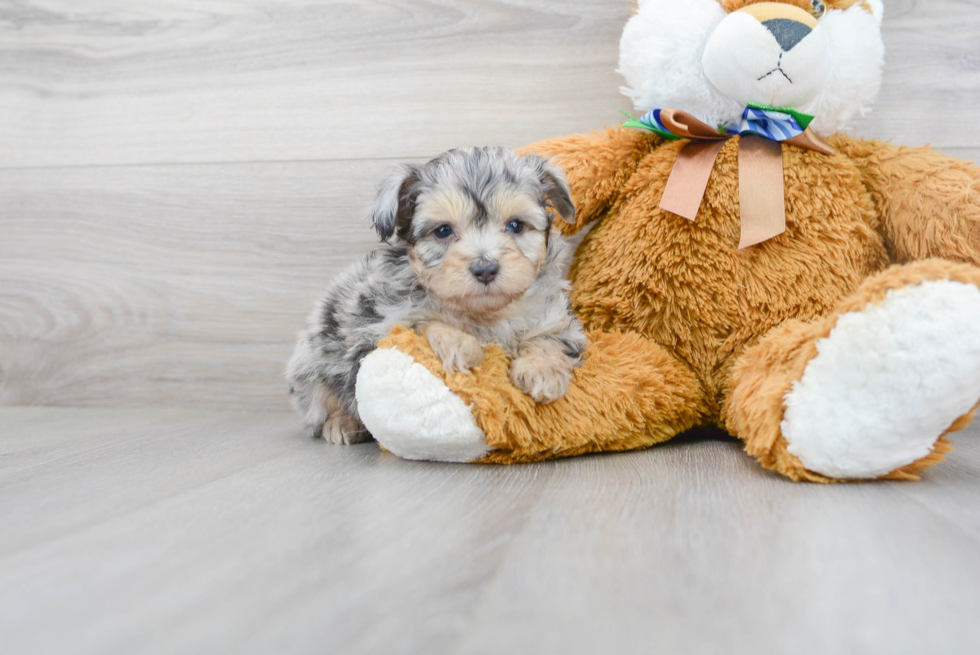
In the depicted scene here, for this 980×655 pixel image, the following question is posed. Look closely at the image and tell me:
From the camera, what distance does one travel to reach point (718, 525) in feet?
3.57

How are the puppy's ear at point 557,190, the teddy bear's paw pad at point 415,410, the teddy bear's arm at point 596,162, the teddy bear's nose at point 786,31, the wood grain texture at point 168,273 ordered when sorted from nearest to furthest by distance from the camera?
the teddy bear's paw pad at point 415,410 → the teddy bear's nose at point 786,31 → the puppy's ear at point 557,190 → the teddy bear's arm at point 596,162 → the wood grain texture at point 168,273

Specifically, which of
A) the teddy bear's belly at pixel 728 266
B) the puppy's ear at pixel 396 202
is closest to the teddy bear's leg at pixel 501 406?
the teddy bear's belly at pixel 728 266

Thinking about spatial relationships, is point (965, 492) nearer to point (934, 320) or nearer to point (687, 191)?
point (934, 320)

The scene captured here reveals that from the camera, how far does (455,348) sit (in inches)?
59.5

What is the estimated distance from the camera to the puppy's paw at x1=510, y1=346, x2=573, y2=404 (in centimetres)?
153

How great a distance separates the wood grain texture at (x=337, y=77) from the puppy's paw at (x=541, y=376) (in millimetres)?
938

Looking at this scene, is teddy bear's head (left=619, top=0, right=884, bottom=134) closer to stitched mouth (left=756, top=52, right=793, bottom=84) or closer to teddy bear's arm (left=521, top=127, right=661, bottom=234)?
stitched mouth (left=756, top=52, right=793, bottom=84)

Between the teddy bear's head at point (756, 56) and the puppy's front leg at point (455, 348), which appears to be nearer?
the puppy's front leg at point (455, 348)

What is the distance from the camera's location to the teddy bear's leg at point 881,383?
3.93ft

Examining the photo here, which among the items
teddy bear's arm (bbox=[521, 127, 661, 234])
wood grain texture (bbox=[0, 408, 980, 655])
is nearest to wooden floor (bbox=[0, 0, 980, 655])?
wood grain texture (bbox=[0, 408, 980, 655])

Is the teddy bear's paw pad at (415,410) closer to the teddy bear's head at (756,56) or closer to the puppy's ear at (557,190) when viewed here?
the puppy's ear at (557,190)

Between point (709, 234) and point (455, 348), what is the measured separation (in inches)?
26.9

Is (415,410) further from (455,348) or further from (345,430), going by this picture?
(345,430)

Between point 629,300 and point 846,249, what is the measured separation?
512 millimetres
